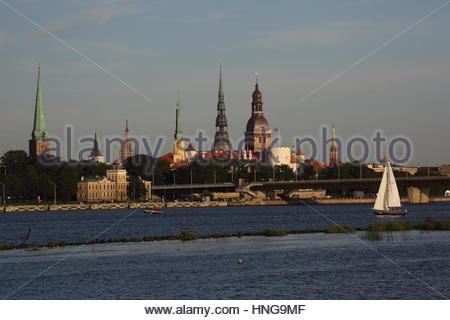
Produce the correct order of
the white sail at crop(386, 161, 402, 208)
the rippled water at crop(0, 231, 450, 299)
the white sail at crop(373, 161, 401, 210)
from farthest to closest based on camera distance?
the white sail at crop(386, 161, 402, 208), the white sail at crop(373, 161, 401, 210), the rippled water at crop(0, 231, 450, 299)

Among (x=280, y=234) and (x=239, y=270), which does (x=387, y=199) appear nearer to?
(x=280, y=234)

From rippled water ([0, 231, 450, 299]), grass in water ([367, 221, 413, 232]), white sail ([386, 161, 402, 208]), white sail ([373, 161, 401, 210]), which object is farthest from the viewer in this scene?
white sail ([386, 161, 402, 208])

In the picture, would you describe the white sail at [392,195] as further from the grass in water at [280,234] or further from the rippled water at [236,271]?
the rippled water at [236,271]

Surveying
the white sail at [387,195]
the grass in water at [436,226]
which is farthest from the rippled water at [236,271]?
the white sail at [387,195]

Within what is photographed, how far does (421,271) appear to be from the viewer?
60406mm

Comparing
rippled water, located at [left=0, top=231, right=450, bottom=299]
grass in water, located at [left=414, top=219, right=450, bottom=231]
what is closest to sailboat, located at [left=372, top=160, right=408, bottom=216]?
grass in water, located at [left=414, top=219, right=450, bottom=231]

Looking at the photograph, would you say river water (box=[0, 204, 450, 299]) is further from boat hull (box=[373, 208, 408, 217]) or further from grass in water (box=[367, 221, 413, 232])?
boat hull (box=[373, 208, 408, 217])

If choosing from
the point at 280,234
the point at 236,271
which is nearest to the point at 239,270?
the point at 236,271

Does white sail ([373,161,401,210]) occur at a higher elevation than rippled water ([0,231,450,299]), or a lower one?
higher

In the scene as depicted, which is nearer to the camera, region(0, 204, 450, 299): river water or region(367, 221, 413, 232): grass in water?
region(0, 204, 450, 299): river water

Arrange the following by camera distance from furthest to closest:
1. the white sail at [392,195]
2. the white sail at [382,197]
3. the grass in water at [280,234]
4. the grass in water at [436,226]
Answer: the white sail at [382,197], the white sail at [392,195], the grass in water at [436,226], the grass in water at [280,234]

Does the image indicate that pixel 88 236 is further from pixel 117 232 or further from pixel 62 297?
pixel 62 297

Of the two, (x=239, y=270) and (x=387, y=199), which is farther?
(x=387, y=199)
